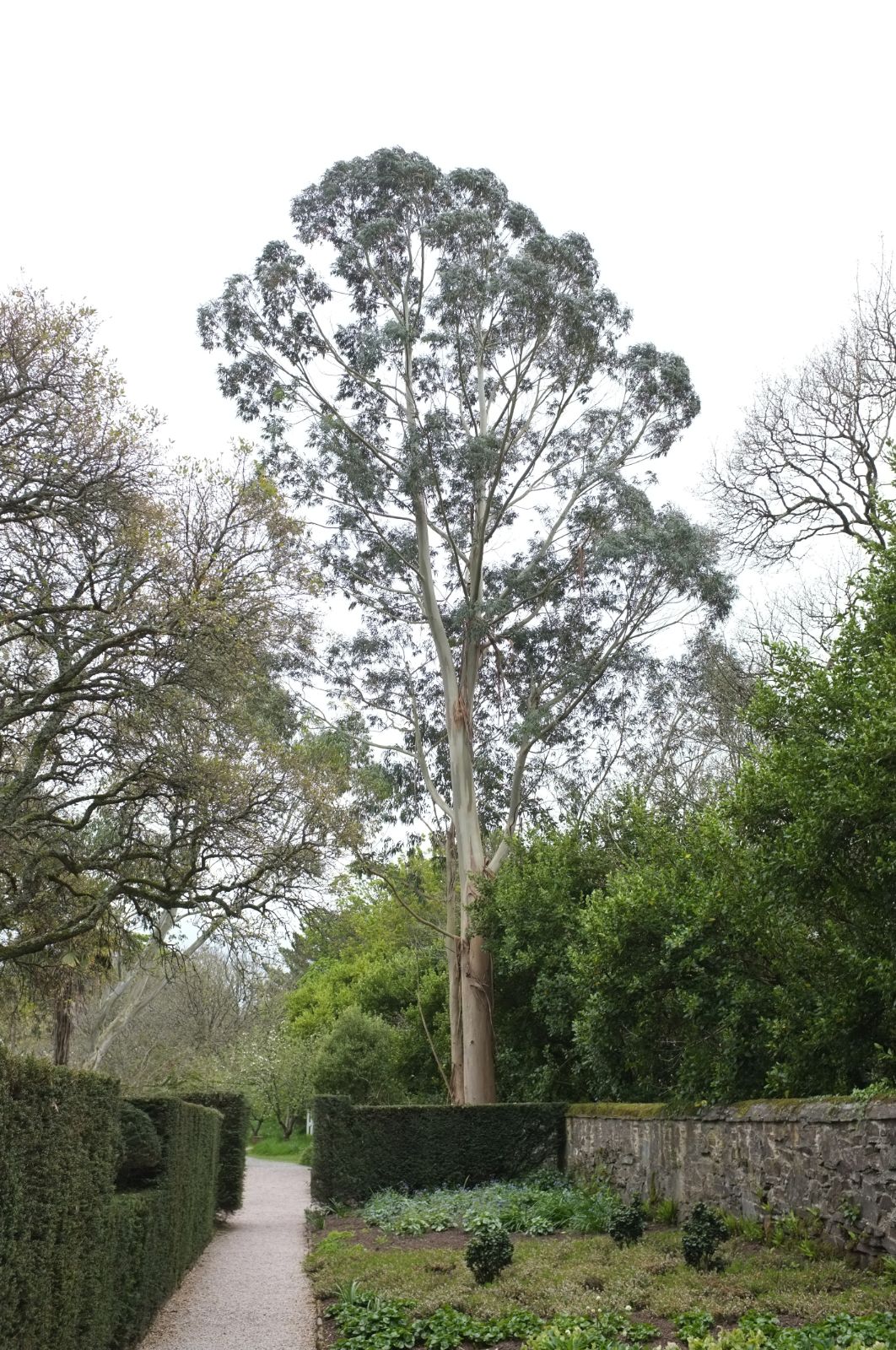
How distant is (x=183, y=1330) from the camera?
9.48 meters

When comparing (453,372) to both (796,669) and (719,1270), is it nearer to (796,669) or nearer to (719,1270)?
(796,669)

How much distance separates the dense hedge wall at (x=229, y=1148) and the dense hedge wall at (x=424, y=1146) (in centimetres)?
187

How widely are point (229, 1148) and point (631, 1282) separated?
12703mm

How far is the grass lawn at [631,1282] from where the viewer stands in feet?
24.7

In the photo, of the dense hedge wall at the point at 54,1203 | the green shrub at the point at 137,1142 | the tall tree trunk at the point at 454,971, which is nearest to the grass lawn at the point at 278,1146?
the tall tree trunk at the point at 454,971

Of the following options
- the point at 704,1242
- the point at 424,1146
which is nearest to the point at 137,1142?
the point at 704,1242

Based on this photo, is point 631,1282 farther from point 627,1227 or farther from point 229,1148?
point 229,1148

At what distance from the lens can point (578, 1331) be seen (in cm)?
711

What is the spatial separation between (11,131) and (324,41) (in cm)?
259

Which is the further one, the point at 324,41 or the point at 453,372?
the point at 453,372

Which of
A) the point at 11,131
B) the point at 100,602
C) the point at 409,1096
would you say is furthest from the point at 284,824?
the point at 409,1096

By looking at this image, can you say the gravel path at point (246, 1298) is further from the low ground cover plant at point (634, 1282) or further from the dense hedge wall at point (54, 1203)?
the dense hedge wall at point (54, 1203)

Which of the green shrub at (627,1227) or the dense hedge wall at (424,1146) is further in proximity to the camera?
the dense hedge wall at (424,1146)

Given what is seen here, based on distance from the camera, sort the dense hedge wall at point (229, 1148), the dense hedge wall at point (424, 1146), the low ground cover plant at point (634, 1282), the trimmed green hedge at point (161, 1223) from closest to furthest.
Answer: the low ground cover plant at point (634, 1282), the trimmed green hedge at point (161, 1223), the dense hedge wall at point (424, 1146), the dense hedge wall at point (229, 1148)
